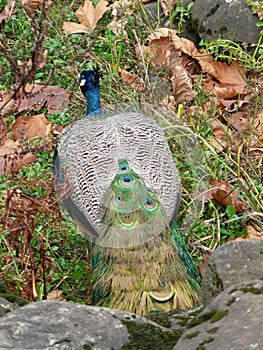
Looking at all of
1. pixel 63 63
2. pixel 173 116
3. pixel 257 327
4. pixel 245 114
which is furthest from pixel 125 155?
pixel 257 327

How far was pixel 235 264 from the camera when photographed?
2.37m

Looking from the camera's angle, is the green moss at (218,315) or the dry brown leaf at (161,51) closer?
the green moss at (218,315)

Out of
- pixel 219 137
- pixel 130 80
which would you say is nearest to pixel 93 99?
pixel 130 80

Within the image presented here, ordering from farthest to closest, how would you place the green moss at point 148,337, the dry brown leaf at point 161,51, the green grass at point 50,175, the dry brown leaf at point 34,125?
the dry brown leaf at point 161,51 < the dry brown leaf at point 34,125 < the green grass at point 50,175 < the green moss at point 148,337

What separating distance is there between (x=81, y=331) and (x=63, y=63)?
3876 mm

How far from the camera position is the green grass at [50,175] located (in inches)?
145

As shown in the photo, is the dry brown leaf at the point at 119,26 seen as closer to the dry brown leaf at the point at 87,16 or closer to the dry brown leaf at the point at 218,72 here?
the dry brown leaf at the point at 87,16

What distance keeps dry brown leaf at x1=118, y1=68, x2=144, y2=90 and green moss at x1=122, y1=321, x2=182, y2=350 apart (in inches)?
137

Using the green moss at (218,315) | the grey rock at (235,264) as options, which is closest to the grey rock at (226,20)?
the grey rock at (235,264)

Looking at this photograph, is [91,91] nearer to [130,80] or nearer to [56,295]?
[130,80]

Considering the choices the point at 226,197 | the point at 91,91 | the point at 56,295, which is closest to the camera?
the point at 56,295

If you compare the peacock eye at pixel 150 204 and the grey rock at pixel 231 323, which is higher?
the grey rock at pixel 231 323

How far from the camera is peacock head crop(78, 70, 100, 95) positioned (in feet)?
16.4

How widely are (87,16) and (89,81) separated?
1096mm
